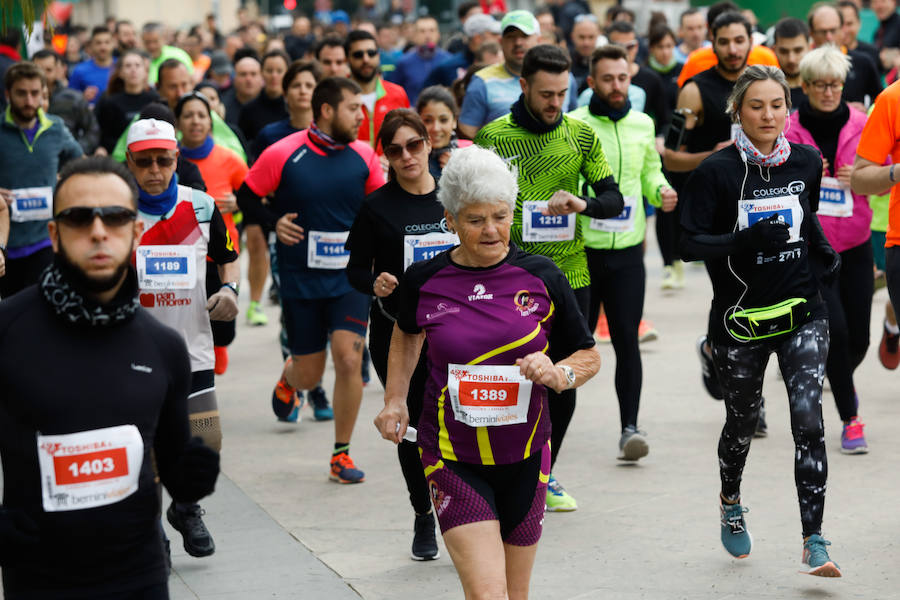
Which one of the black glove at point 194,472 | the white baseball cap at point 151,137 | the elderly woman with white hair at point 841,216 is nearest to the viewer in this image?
the black glove at point 194,472

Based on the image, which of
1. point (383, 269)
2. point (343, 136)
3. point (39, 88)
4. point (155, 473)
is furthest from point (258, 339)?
point (155, 473)

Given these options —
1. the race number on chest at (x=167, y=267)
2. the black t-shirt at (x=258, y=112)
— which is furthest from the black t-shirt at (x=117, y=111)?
the race number on chest at (x=167, y=267)

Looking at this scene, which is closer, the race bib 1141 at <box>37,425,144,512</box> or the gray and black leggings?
the race bib 1141 at <box>37,425,144,512</box>

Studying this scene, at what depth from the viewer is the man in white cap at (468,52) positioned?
12.7 m

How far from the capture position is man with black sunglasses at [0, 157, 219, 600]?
312 cm

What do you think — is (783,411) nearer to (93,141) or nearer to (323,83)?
(323,83)

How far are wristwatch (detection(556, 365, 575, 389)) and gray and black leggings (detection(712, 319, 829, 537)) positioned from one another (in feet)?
4.98

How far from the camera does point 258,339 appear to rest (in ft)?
37.1

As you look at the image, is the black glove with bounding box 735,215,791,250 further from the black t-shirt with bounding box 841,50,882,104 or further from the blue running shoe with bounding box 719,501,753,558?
the black t-shirt with bounding box 841,50,882,104

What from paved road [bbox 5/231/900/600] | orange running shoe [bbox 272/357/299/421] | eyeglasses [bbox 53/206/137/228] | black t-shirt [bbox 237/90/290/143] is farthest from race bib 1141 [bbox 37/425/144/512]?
black t-shirt [bbox 237/90/290/143]

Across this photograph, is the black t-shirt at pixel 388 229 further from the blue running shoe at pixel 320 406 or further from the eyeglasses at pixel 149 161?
the blue running shoe at pixel 320 406

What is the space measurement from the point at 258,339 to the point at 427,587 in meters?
5.98

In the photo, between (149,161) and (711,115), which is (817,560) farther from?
(711,115)

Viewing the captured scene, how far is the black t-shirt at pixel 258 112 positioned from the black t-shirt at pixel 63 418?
8617 mm
